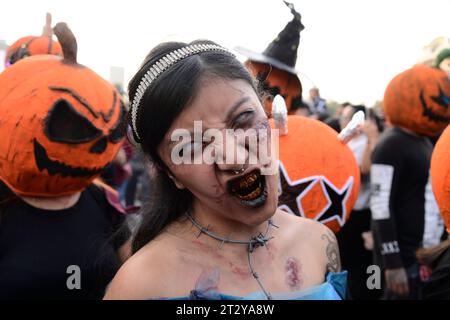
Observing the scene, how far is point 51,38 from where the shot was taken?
118 inches

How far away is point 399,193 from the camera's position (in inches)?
139

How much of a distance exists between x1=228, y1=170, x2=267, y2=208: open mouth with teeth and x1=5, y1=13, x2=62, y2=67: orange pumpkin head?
2.03m

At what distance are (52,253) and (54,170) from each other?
A: 362mm

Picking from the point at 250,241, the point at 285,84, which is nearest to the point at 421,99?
the point at 285,84

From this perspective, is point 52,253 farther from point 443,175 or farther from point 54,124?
point 443,175

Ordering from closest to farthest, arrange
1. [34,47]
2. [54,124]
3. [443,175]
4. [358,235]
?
[443,175] → [54,124] → [34,47] → [358,235]

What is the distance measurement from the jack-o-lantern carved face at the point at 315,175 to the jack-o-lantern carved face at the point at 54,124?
796 millimetres

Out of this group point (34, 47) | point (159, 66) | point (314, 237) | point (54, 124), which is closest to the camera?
point (159, 66)

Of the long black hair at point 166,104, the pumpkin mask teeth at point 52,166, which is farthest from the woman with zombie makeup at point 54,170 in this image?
the long black hair at point 166,104

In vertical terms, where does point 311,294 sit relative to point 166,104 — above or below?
below

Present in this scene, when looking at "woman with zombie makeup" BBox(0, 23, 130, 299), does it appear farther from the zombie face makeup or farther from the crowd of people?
the zombie face makeup

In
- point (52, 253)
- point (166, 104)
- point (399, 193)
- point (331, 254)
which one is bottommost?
point (399, 193)
